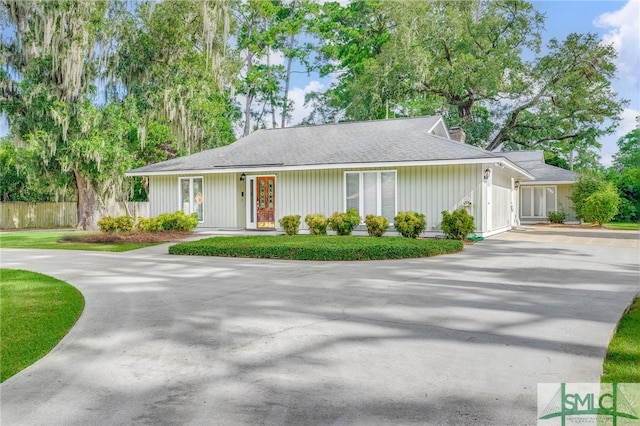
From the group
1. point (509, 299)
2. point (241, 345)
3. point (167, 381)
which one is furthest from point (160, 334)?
point (509, 299)

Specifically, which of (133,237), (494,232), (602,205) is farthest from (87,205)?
(602,205)

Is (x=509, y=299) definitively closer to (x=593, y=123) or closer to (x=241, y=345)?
(x=241, y=345)

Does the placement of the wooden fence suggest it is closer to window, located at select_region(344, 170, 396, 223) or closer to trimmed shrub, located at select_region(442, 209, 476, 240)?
window, located at select_region(344, 170, 396, 223)

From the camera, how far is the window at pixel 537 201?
Result: 25391 millimetres

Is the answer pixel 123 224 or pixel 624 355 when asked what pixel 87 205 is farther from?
pixel 624 355

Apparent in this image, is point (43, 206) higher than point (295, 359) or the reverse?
higher

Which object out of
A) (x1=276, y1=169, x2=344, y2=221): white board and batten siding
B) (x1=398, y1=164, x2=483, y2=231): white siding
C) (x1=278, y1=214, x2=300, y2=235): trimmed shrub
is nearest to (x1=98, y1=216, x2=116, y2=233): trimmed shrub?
(x1=276, y1=169, x2=344, y2=221): white board and batten siding

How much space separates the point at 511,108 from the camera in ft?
96.2

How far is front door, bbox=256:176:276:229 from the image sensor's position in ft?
57.3

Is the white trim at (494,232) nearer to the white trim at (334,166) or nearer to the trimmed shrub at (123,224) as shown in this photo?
the white trim at (334,166)

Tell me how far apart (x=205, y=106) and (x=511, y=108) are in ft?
64.0

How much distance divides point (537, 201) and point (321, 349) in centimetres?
2507

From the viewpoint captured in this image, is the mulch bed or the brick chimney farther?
the brick chimney

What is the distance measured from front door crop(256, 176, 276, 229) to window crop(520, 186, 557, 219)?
16.0m
